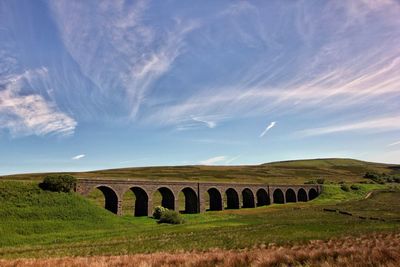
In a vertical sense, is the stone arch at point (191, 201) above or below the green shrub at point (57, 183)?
below

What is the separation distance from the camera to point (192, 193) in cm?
6562

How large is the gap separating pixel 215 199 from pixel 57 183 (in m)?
35.2

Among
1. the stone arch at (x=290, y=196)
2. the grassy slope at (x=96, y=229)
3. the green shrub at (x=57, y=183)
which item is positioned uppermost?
the green shrub at (x=57, y=183)

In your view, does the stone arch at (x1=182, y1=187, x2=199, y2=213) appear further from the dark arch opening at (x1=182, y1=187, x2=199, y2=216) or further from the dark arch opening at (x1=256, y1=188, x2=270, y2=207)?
the dark arch opening at (x1=256, y1=188, x2=270, y2=207)

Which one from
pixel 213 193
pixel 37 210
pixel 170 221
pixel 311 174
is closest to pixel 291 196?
pixel 213 193

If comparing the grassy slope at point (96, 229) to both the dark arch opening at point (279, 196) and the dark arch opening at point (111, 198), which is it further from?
the dark arch opening at point (279, 196)

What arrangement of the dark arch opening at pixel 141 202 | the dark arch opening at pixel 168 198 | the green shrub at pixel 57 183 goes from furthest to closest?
the dark arch opening at pixel 168 198
the dark arch opening at pixel 141 202
the green shrub at pixel 57 183

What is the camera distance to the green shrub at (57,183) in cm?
4509

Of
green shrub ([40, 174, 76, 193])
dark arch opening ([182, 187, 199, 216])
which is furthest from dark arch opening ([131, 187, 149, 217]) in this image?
green shrub ([40, 174, 76, 193])

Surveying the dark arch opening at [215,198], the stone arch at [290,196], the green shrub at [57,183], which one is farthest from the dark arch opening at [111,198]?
the stone arch at [290,196]

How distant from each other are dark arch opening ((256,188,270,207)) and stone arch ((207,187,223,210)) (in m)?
17.5

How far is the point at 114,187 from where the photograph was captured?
52375 mm

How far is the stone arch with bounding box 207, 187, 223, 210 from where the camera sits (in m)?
71.4

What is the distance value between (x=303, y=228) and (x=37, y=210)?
29.0 metres
